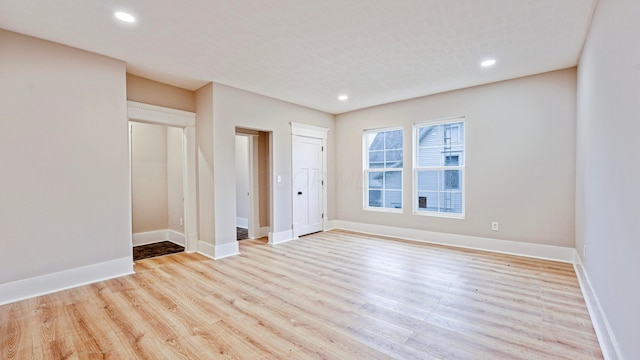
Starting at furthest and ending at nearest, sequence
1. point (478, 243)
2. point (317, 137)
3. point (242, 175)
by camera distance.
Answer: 1. point (242, 175)
2. point (317, 137)
3. point (478, 243)

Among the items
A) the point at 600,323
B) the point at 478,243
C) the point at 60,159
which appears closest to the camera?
the point at 600,323

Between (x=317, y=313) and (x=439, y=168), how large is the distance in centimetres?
363

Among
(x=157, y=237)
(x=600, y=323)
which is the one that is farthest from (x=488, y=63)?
(x=157, y=237)

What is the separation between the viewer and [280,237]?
5250mm

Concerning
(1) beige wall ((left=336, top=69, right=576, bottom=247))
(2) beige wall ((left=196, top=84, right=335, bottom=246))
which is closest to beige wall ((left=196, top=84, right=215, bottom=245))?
(2) beige wall ((left=196, top=84, right=335, bottom=246))

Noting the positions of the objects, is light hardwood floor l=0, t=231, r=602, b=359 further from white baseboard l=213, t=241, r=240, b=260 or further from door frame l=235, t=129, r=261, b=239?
door frame l=235, t=129, r=261, b=239

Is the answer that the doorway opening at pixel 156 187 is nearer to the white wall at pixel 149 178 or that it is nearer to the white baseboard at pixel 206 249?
the white wall at pixel 149 178

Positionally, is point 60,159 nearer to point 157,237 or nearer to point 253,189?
point 157,237

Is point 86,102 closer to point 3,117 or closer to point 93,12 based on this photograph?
point 3,117

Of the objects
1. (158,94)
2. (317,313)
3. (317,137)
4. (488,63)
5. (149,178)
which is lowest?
(317,313)

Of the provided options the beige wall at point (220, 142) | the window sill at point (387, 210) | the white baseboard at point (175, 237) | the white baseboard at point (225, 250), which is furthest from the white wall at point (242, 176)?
the window sill at point (387, 210)

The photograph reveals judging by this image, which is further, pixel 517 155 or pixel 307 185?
pixel 307 185

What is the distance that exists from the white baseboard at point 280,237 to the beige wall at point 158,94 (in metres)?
2.55

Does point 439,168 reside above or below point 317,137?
below
